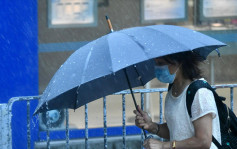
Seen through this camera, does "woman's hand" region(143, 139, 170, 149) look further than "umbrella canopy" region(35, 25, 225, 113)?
Yes

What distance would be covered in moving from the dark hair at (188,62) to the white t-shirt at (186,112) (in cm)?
11

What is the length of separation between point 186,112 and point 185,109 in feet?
0.07

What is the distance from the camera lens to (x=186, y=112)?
Answer: 3.11m

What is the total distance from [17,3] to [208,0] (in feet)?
9.11

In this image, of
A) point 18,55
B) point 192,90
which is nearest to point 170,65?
point 192,90

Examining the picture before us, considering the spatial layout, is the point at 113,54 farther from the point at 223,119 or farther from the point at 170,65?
the point at 223,119

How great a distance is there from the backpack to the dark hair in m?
0.08

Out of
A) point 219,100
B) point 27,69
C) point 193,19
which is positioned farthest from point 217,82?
point 219,100

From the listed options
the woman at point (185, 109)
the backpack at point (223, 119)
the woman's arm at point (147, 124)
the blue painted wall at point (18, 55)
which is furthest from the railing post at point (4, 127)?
the backpack at point (223, 119)

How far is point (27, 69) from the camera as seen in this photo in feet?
21.6

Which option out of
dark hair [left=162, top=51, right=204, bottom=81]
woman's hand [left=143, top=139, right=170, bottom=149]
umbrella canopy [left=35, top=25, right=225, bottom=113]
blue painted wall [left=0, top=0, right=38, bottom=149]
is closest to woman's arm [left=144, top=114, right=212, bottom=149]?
woman's hand [left=143, top=139, right=170, bottom=149]

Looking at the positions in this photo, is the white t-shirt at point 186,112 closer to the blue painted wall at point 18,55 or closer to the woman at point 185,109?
the woman at point 185,109

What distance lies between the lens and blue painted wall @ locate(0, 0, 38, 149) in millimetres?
6352

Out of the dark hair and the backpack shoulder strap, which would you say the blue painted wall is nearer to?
the dark hair
